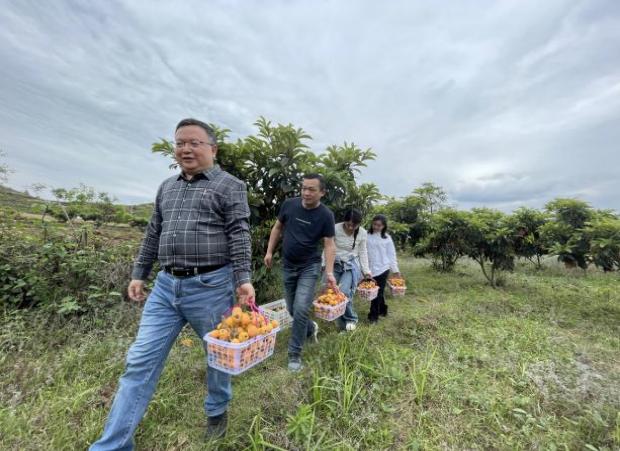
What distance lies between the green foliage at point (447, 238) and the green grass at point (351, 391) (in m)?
3.99

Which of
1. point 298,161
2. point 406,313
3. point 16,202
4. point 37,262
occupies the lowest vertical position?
point 406,313

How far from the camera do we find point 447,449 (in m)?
2.04

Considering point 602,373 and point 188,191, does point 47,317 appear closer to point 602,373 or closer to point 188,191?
point 188,191

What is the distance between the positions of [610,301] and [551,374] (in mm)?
4729

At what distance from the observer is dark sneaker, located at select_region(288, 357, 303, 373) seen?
9.62 ft

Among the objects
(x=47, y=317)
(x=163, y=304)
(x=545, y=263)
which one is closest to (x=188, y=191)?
(x=163, y=304)

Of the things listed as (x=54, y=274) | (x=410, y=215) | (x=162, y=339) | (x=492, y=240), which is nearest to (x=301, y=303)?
(x=162, y=339)

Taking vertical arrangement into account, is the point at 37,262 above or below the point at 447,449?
above

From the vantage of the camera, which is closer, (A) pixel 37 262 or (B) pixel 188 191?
(B) pixel 188 191

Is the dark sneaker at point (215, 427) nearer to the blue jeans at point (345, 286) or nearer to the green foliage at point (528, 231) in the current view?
the blue jeans at point (345, 286)

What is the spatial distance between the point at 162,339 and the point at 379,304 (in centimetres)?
345

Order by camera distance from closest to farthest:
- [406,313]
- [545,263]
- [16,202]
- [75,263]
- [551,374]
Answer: [551,374]
[75,263]
[16,202]
[406,313]
[545,263]

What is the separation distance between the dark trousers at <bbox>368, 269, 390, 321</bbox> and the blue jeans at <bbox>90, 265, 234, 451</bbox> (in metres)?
2.91

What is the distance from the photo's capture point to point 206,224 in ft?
6.21
